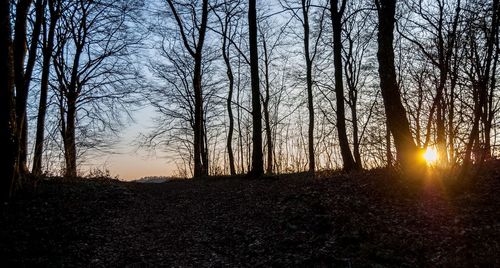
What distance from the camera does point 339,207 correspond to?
7.20 meters

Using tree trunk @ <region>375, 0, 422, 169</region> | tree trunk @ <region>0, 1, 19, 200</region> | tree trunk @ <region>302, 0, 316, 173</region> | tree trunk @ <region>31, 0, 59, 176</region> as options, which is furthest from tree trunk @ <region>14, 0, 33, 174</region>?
tree trunk @ <region>302, 0, 316, 173</region>

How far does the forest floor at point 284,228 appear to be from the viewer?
5.37 meters

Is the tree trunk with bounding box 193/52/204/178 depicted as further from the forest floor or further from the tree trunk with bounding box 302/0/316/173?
the forest floor

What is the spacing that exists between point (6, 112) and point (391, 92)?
8.19 m

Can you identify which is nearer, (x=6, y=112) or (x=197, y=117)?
(x=6, y=112)

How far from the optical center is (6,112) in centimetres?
775

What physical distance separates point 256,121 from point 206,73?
1453cm

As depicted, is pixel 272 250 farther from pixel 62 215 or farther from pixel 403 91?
pixel 403 91

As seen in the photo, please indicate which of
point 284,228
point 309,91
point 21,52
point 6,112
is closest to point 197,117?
Answer: point 309,91

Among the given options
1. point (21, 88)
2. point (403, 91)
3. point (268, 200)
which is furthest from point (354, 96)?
point (21, 88)

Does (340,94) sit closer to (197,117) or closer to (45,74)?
(197,117)

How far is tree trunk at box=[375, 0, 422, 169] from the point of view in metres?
8.62

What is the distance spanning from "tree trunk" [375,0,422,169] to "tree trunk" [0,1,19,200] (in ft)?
26.2

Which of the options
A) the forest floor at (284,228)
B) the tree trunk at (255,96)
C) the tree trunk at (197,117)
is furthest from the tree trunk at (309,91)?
the forest floor at (284,228)
